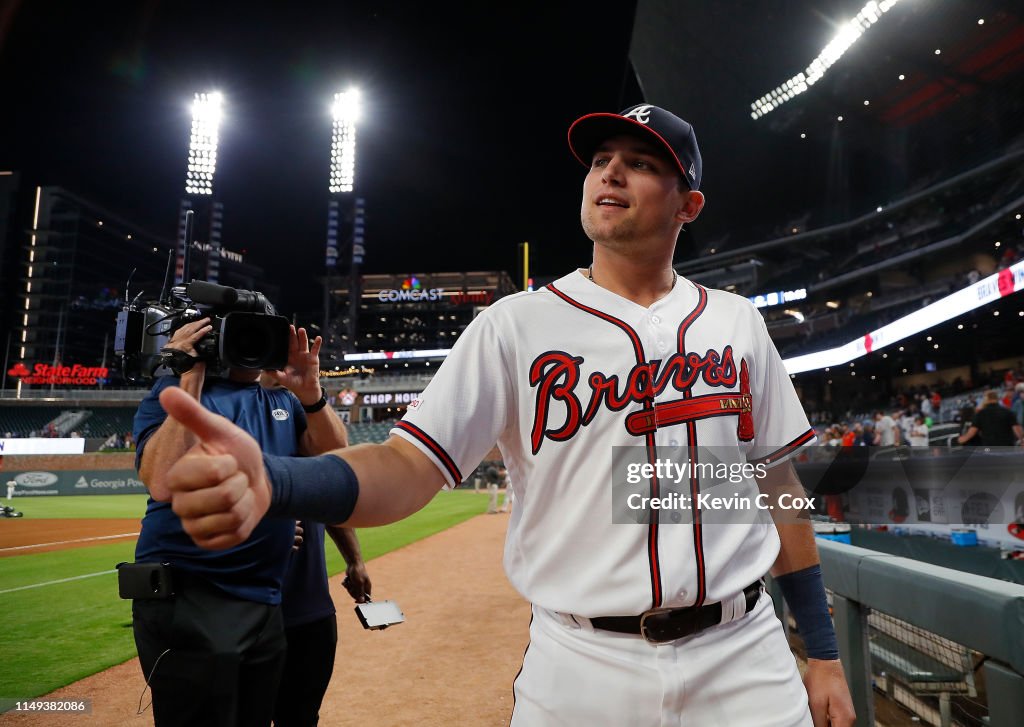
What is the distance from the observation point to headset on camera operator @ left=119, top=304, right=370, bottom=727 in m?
2.06

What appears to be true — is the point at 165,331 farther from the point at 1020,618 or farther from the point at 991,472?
the point at 991,472

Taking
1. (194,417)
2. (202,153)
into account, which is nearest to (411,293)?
(202,153)

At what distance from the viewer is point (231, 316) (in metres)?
1.55

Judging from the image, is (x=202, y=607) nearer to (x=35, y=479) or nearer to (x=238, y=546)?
(x=238, y=546)

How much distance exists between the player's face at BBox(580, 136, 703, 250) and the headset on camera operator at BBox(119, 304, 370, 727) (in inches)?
38.9

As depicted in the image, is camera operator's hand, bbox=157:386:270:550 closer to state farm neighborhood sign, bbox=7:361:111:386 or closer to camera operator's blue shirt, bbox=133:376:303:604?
camera operator's blue shirt, bbox=133:376:303:604

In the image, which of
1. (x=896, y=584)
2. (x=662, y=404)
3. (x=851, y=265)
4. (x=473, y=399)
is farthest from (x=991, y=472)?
(x=851, y=265)

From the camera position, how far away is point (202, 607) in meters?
2.11

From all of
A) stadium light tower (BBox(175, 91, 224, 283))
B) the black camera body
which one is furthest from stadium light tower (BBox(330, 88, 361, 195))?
the black camera body

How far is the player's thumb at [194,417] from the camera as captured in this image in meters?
0.76

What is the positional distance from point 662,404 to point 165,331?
2049 mm

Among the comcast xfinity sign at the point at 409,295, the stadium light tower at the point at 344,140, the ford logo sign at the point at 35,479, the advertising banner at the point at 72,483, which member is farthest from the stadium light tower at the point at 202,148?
the ford logo sign at the point at 35,479

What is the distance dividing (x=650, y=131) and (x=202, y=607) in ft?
7.22

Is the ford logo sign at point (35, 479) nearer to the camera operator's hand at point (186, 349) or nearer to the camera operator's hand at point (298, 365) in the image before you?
the camera operator's hand at point (186, 349)
